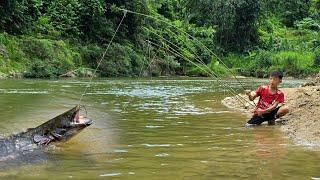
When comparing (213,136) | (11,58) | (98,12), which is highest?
(98,12)

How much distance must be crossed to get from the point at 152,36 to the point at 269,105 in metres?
27.9

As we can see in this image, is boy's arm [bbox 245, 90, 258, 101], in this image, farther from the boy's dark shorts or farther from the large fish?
the large fish

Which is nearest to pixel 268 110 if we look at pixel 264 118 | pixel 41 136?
pixel 264 118

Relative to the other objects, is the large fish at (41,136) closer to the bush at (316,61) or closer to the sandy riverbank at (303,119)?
the sandy riverbank at (303,119)

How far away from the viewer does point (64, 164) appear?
5.28 m

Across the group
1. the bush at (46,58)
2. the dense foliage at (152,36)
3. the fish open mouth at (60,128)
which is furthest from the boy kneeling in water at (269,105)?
the bush at (46,58)

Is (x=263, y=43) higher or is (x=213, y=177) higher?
(x=263, y=43)

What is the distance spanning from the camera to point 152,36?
36.7 m

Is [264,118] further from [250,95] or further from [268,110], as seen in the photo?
[250,95]

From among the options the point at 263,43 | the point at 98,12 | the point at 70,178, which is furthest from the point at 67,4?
the point at 70,178

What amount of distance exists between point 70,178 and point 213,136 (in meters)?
3.37

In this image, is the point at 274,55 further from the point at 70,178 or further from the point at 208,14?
the point at 70,178

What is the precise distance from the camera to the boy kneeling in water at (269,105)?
8927 mm

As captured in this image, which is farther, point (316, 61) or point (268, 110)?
point (316, 61)
